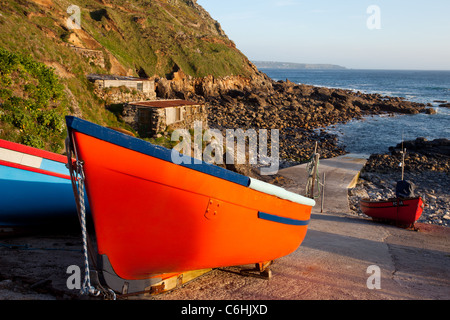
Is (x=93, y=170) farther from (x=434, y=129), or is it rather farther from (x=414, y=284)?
(x=434, y=129)

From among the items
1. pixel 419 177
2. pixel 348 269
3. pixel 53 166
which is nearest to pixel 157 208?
pixel 53 166

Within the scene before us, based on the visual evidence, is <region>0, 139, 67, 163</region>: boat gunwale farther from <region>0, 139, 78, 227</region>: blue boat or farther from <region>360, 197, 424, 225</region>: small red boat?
<region>360, 197, 424, 225</region>: small red boat

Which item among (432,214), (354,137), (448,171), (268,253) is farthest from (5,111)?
(354,137)

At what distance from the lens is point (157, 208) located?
5.14 metres

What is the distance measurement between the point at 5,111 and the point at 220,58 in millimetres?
50056

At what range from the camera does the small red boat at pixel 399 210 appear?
39.4ft

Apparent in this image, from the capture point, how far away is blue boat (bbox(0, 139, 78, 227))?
732 cm

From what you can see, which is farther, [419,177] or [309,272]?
[419,177]

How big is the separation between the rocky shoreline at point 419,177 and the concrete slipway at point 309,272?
19.7 feet

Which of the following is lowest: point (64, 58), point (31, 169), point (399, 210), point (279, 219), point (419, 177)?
point (419, 177)

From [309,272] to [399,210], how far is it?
23.7 feet

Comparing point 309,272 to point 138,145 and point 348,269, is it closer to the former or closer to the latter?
point 348,269

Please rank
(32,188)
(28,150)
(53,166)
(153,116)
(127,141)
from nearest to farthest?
1. (127,141)
2. (28,150)
3. (32,188)
4. (53,166)
5. (153,116)

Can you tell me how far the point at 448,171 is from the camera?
2388 cm
